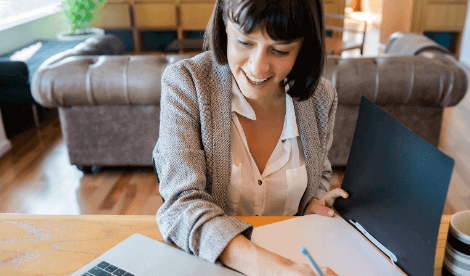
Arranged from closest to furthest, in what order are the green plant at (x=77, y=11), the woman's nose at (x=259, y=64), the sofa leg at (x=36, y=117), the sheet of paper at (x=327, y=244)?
the sheet of paper at (x=327, y=244), the woman's nose at (x=259, y=64), the sofa leg at (x=36, y=117), the green plant at (x=77, y=11)

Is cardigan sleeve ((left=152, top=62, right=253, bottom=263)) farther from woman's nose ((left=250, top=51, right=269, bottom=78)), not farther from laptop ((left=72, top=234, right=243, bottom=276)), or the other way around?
woman's nose ((left=250, top=51, right=269, bottom=78))

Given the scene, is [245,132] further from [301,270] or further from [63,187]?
[63,187]

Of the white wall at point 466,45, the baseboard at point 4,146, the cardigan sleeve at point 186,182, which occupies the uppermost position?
the cardigan sleeve at point 186,182

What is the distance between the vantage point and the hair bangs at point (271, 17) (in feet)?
2.23

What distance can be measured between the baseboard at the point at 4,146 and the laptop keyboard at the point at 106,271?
240cm

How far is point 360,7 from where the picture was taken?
7520 mm

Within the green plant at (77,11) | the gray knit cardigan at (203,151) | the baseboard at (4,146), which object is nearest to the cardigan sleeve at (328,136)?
the gray knit cardigan at (203,151)

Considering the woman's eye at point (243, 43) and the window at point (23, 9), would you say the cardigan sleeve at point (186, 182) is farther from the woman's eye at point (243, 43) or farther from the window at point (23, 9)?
the window at point (23, 9)

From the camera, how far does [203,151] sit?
33.1 inches

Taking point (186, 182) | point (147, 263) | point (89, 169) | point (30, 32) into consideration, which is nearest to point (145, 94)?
point (89, 169)

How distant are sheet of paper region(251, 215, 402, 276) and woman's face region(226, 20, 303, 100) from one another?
0.29 metres

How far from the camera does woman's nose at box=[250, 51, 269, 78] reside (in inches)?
29.1

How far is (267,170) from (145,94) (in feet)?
4.10

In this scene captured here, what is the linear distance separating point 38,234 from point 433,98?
76.5 inches
